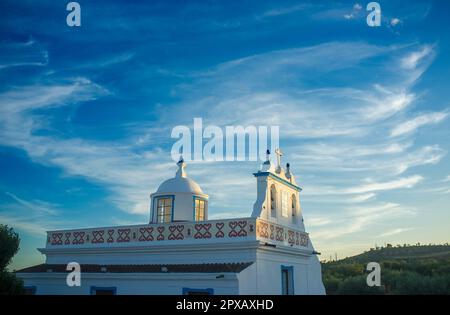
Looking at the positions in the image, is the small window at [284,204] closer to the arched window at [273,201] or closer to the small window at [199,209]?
the arched window at [273,201]

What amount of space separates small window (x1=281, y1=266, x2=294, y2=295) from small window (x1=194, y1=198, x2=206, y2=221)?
565 cm

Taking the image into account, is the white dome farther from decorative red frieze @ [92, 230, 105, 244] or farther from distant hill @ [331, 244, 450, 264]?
distant hill @ [331, 244, 450, 264]

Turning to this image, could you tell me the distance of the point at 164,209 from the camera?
23344 mm

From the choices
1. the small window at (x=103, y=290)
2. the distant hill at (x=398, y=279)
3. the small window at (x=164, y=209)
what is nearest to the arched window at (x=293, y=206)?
the small window at (x=164, y=209)

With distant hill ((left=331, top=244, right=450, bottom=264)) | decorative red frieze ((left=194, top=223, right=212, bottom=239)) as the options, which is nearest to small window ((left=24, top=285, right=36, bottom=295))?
decorative red frieze ((left=194, top=223, right=212, bottom=239))

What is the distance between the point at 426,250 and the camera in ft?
262

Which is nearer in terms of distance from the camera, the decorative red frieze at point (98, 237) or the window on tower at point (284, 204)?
the decorative red frieze at point (98, 237)

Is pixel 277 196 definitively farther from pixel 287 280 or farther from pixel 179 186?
pixel 179 186

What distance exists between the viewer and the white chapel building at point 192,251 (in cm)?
1739

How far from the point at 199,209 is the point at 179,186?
5.58 ft

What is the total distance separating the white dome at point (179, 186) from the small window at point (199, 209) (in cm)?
53

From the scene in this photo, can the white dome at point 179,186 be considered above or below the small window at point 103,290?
above
